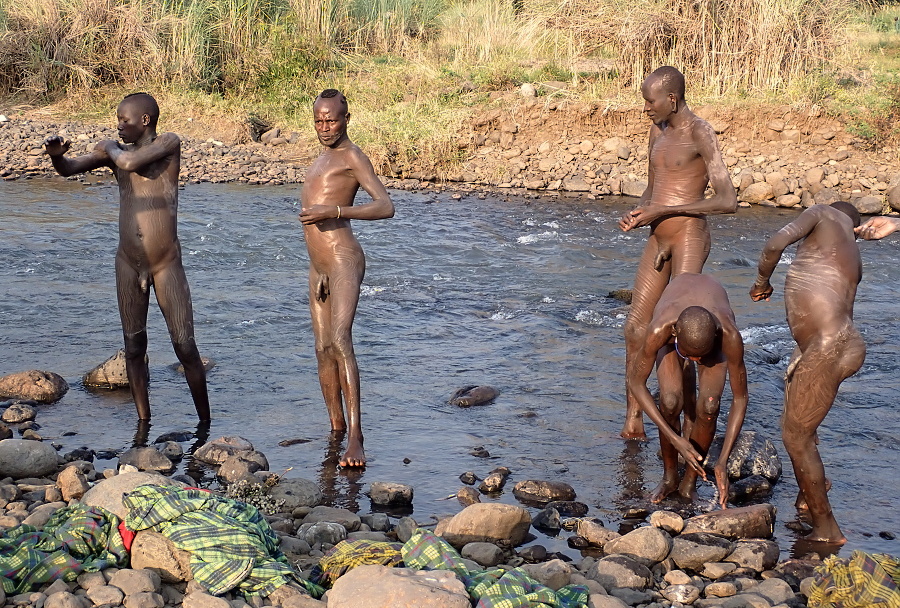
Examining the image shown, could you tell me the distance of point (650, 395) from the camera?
15.9 feet

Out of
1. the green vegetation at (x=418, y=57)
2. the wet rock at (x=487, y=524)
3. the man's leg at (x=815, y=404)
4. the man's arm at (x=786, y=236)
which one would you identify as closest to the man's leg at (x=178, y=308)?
the wet rock at (x=487, y=524)

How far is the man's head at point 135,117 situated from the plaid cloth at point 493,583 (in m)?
2.73

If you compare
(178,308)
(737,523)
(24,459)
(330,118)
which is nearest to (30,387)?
(178,308)

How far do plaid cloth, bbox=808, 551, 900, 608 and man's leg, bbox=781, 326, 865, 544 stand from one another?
756 mm

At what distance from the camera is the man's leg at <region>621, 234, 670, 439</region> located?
226 inches

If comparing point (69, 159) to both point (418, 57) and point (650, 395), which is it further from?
point (418, 57)

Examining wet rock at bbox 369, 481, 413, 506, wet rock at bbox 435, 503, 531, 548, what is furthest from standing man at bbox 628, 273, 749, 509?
wet rock at bbox 369, 481, 413, 506

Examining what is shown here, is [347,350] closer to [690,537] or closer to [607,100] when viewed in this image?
[690,537]

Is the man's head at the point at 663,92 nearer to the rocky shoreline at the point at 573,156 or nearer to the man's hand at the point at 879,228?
the man's hand at the point at 879,228

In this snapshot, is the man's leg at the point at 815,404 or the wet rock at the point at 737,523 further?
the wet rock at the point at 737,523

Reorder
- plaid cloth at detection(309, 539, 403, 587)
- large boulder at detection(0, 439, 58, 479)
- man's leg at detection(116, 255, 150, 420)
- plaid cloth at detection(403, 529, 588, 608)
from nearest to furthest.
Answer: plaid cloth at detection(403, 529, 588, 608) < plaid cloth at detection(309, 539, 403, 587) < large boulder at detection(0, 439, 58, 479) < man's leg at detection(116, 255, 150, 420)

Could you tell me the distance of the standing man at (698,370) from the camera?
4.64 meters

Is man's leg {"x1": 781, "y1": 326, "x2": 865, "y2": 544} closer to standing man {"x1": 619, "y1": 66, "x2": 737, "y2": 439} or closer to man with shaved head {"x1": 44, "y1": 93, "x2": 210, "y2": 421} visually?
standing man {"x1": 619, "y1": 66, "x2": 737, "y2": 439}

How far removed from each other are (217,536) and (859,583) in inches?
92.6
